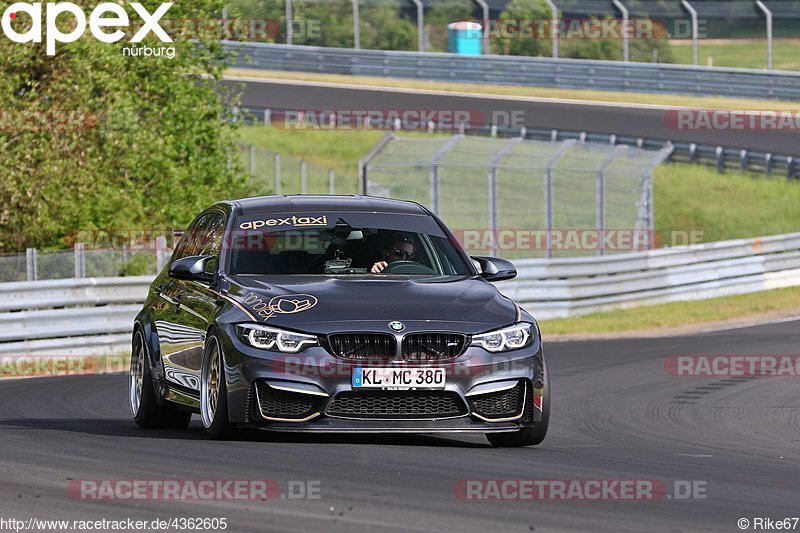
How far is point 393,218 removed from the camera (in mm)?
10352

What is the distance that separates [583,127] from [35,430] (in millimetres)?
30244

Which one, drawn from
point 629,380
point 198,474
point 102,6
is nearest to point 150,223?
point 102,6

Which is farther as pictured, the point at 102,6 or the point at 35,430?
the point at 102,6

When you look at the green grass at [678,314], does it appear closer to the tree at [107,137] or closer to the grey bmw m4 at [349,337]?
the tree at [107,137]

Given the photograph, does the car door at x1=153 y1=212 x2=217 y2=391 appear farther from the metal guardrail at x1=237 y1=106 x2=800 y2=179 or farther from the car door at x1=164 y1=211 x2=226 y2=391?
the metal guardrail at x1=237 y1=106 x2=800 y2=179

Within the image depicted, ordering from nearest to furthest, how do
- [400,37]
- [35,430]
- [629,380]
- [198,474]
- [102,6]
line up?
[198,474] < [35,430] < [629,380] < [102,6] < [400,37]

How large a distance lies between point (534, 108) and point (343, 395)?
114ft

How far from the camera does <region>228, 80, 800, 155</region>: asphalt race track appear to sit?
39312mm

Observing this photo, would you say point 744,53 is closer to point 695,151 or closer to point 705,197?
point 695,151

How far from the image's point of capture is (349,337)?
879cm

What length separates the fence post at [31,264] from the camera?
61.0 feet

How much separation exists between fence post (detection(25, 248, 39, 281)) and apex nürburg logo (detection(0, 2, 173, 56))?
183 inches

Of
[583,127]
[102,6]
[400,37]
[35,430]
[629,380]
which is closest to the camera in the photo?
[35,430]

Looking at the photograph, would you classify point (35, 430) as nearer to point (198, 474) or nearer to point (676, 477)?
point (198, 474)
